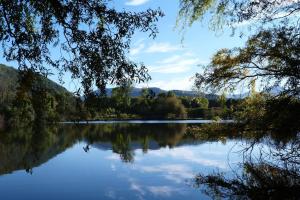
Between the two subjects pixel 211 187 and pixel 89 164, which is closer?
pixel 211 187

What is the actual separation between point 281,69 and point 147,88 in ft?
23.0

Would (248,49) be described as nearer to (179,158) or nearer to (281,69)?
(281,69)

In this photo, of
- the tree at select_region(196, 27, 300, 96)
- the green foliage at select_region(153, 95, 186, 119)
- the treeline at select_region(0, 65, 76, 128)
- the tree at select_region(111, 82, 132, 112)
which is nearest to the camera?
the treeline at select_region(0, 65, 76, 128)

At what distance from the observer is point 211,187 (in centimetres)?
1372

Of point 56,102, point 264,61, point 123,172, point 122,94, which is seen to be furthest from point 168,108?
point 56,102

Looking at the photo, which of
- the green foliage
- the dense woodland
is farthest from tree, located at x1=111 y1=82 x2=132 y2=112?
the green foliage

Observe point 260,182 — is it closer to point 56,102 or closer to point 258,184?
point 258,184

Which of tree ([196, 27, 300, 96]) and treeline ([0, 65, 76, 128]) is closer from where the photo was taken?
treeline ([0, 65, 76, 128])

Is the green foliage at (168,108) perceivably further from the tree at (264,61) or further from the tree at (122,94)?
the tree at (122,94)

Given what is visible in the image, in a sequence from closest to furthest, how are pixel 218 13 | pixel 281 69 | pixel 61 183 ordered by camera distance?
pixel 218 13 < pixel 281 69 < pixel 61 183

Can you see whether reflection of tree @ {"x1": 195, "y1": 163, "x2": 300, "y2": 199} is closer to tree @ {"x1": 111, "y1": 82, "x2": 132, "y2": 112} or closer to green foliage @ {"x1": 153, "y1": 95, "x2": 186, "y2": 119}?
tree @ {"x1": 111, "y1": 82, "x2": 132, "y2": 112}

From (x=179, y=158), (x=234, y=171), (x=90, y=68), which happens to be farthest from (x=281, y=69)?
(x=179, y=158)

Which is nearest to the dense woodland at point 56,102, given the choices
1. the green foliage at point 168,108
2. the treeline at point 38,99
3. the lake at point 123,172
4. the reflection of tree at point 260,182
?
the treeline at point 38,99

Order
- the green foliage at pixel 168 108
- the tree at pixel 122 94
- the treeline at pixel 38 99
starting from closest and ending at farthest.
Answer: the treeline at pixel 38 99
the tree at pixel 122 94
the green foliage at pixel 168 108
